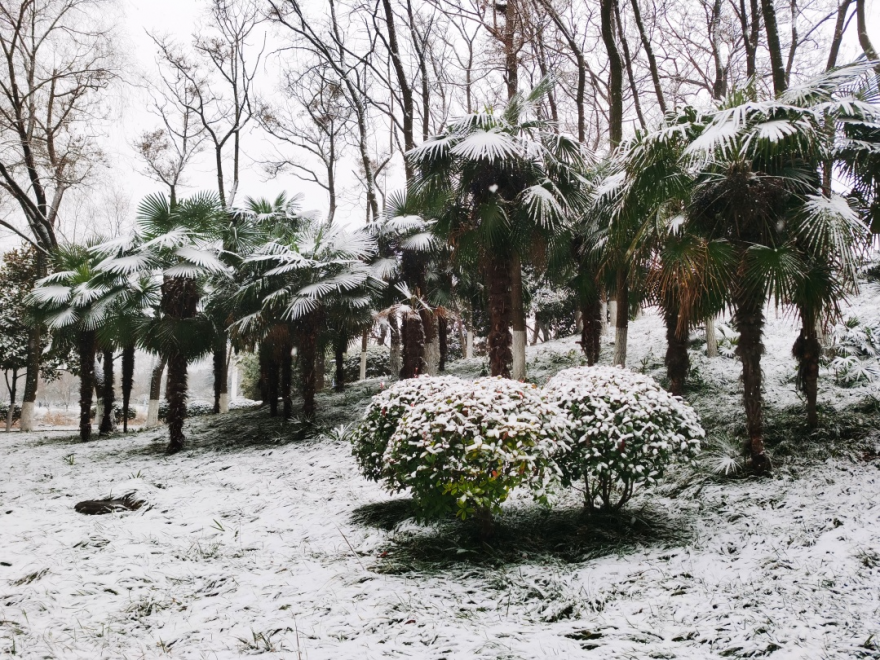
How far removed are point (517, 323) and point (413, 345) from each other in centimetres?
223

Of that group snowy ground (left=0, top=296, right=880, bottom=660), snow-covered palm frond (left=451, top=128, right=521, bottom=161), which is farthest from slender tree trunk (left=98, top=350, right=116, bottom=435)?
snow-covered palm frond (left=451, top=128, right=521, bottom=161)

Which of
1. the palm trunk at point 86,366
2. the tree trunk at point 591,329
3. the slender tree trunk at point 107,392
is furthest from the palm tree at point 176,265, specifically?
the tree trunk at point 591,329

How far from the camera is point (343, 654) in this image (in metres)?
3.05

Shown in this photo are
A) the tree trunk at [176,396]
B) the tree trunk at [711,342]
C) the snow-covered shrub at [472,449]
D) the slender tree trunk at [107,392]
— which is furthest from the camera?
the slender tree trunk at [107,392]

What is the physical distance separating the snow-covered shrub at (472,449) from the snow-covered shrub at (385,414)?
37 cm

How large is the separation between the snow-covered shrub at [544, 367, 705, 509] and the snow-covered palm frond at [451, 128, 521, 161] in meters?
4.69

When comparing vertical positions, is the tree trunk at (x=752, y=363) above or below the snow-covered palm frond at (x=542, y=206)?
below

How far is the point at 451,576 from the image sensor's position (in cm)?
410

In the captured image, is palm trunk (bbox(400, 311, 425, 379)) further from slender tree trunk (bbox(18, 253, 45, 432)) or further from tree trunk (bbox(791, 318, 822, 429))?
slender tree trunk (bbox(18, 253, 45, 432))

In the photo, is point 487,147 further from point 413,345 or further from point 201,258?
point 201,258

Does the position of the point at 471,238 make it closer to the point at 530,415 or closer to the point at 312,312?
the point at 312,312

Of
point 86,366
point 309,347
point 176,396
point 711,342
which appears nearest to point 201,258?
point 309,347

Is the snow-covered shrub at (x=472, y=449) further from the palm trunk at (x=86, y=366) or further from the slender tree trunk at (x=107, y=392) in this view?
the slender tree trunk at (x=107, y=392)

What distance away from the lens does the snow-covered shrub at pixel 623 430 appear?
465cm
